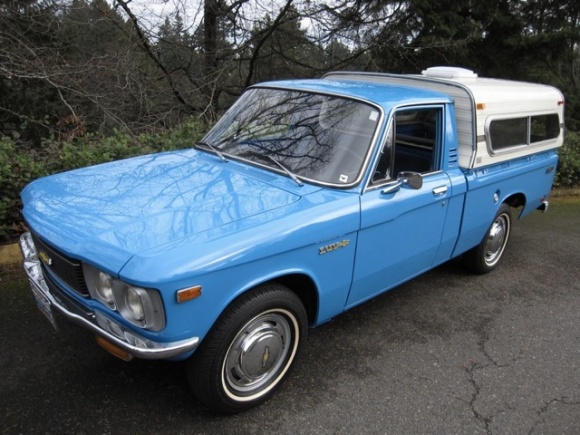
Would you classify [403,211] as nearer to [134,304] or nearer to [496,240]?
[134,304]

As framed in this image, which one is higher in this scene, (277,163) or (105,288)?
(277,163)

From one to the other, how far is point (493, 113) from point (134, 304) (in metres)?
3.26

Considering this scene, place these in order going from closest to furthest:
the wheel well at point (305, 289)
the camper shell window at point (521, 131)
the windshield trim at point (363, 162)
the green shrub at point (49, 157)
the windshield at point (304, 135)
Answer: the wheel well at point (305, 289) < the windshield trim at point (363, 162) < the windshield at point (304, 135) < the camper shell window at point (521, 131) < the green shrub at point (49, 157)

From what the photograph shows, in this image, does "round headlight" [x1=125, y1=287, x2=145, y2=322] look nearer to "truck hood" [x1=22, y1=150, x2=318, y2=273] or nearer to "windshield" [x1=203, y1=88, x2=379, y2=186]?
"truck hood" [x1=22, y1=150, x2=318, y2=273]

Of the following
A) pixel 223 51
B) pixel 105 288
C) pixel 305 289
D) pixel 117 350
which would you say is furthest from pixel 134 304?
pixel 223 51

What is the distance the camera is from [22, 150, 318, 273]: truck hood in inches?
90.7

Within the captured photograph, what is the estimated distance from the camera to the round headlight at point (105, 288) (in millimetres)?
2283

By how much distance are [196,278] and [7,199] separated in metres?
2.77

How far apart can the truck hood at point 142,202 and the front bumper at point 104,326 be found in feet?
1.14

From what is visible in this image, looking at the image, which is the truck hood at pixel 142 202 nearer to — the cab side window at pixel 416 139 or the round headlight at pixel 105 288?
the round headlight at pixel 105 288

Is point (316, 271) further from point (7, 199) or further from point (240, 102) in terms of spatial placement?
point (7, 199)

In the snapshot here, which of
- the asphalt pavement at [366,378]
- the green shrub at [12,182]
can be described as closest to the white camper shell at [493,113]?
the asphalt pavement at [366,378]

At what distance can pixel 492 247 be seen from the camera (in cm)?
469

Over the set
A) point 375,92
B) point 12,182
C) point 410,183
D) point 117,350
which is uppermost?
point 375,92
